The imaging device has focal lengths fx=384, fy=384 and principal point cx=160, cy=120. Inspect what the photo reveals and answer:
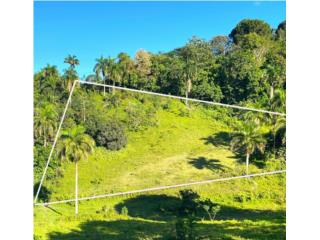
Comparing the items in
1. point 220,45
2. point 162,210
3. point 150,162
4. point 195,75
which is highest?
point 220,45

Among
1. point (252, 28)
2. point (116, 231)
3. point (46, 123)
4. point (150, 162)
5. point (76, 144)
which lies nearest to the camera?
point (116, 231)

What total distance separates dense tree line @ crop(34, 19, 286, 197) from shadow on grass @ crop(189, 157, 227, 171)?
0.86 m

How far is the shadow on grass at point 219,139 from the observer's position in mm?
13219

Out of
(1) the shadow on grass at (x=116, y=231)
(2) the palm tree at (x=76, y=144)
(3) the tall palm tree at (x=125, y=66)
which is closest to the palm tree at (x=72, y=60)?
(3) the tall palm tree at (x=125, y=66)

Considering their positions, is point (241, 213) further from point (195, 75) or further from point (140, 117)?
point (195, 75)

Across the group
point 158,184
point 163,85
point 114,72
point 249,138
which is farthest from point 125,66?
point 249,138

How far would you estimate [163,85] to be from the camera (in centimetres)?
1889

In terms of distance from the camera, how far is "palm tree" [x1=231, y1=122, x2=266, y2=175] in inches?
416

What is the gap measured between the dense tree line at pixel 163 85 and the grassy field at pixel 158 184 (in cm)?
60

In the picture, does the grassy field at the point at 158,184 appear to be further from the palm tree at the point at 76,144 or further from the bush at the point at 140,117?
the palm tree at the point at 76,144

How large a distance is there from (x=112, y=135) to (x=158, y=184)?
7.00ft

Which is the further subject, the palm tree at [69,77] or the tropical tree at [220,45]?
the tropical tree at [220,45]

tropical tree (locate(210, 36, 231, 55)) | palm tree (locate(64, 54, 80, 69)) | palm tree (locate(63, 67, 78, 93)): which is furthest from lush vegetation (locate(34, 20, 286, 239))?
tropical tree (locate(210, 36, 231, 55))

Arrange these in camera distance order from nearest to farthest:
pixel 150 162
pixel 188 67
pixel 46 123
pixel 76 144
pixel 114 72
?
1. pixel 76 144
2. pixel 46 123
3. pixel 150 162
4. pixel 114 72
5. pixel 188 67
